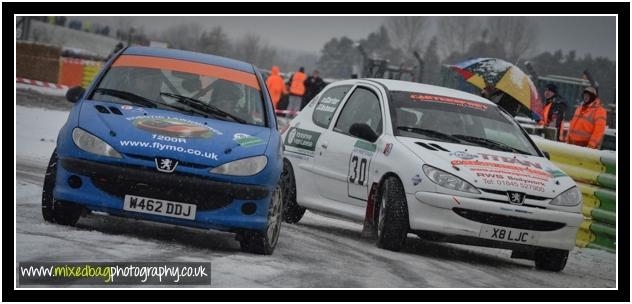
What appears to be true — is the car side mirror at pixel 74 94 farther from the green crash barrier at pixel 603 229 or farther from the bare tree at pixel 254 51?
the bare tree at pixel 254 51

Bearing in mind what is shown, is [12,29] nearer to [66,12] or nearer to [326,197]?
[66,12]

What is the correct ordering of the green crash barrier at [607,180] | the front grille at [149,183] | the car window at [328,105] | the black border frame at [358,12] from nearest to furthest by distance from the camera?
the black border frame at [358,12] → the front grille at [149,183] → the car window at [328,105] → the green crash barrier at [607,180]

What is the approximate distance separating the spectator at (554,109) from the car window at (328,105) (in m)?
5.65

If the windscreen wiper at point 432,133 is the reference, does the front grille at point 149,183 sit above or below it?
below

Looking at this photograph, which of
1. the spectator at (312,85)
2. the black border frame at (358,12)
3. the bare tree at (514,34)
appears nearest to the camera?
the black border frame at (358,12)

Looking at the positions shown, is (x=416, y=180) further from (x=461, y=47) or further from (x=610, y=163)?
(x=461, y=47)

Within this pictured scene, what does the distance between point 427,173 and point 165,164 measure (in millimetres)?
2337

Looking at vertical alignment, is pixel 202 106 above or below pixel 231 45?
above

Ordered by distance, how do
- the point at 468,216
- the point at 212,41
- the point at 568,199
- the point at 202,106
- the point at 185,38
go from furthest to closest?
the point at 185,38 < the point at 212,41 < the point at 568,199 < the point at 468,216 < the point at 202,106

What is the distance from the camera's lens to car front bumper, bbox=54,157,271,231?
802 cm

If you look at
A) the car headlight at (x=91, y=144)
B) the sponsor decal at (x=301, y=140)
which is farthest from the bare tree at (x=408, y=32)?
the car headlight at (x=91, y=144)

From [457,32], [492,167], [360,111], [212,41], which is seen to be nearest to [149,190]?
[492,167]

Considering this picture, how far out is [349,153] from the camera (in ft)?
34.7

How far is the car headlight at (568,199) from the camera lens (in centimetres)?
955
